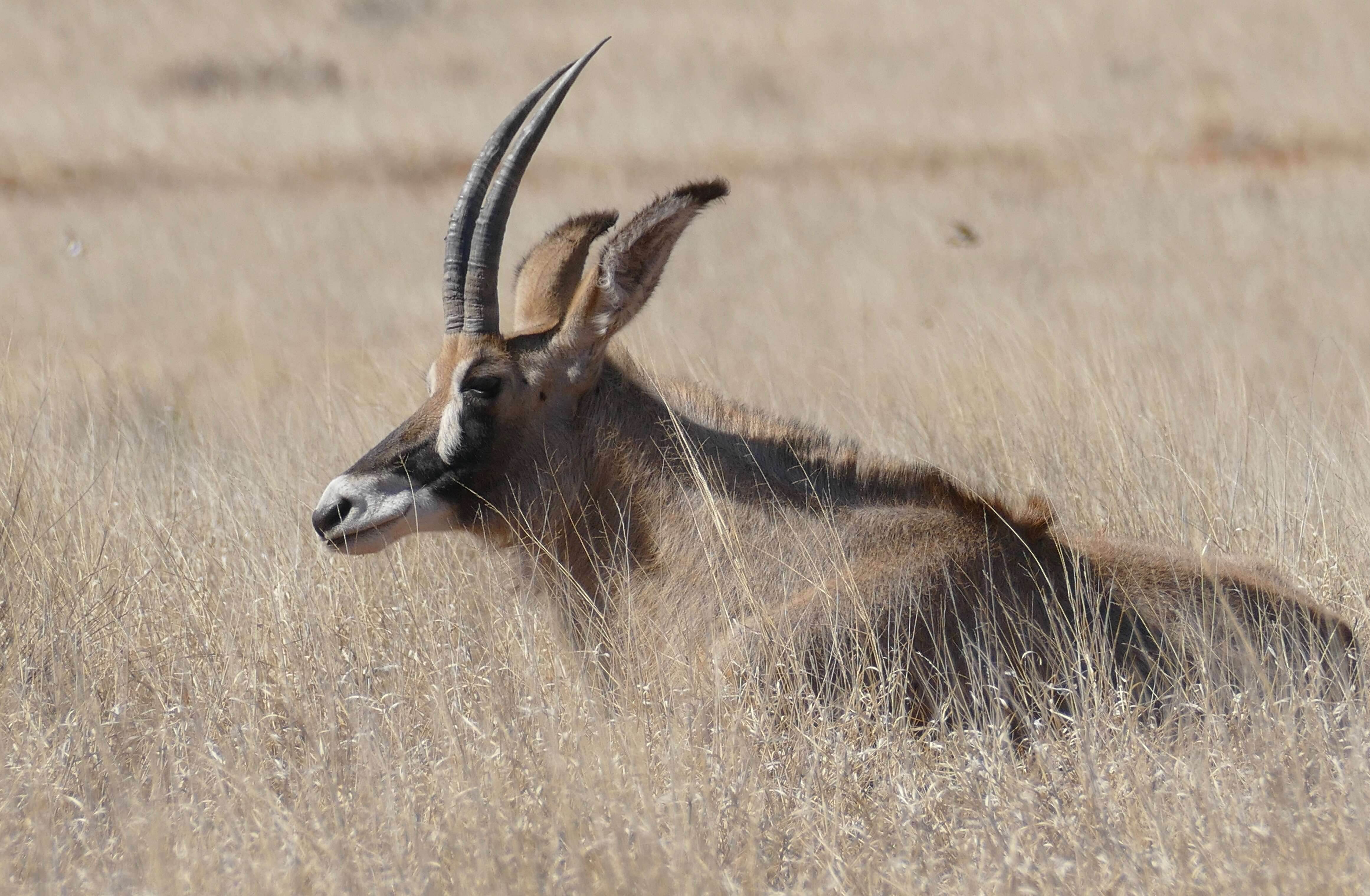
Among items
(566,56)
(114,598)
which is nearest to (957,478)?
(114,598)

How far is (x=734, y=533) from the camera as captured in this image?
4.75 meters

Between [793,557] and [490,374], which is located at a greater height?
[490,374]

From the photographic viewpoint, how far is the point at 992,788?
4.02 m

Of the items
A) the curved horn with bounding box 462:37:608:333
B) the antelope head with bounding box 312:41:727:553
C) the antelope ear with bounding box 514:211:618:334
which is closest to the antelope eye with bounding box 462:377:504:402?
the antelope head with bounding box 312:41:727:553

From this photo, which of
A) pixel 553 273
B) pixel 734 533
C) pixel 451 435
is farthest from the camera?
pixel 553 273

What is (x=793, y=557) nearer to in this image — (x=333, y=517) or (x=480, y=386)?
(x=480, y=386)

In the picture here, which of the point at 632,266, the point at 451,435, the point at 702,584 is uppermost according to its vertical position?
the point at 632,266

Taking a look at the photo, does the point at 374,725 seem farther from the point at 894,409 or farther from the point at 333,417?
the point at 894,409

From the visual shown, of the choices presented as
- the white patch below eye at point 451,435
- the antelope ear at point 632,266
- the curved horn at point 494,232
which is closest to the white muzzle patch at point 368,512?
the white patch below eye at point 451,435

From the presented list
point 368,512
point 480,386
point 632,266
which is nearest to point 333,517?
point 368,512

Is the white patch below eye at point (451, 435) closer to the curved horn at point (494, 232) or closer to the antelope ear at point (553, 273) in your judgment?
the curved horn at point (494, 232)

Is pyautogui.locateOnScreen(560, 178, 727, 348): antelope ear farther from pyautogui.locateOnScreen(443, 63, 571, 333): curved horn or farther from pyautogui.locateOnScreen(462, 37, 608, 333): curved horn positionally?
pyautogui.locateOnScreen(443, 63, 571, 333): curved horn

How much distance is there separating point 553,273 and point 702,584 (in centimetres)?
143

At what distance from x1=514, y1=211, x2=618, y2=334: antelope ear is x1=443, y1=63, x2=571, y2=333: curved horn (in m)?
0.31
